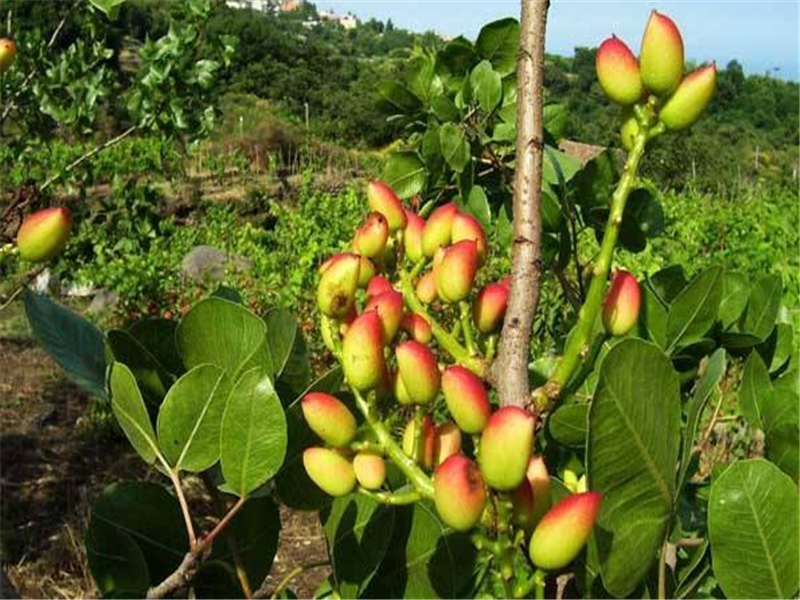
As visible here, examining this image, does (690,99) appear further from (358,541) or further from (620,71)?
(358,541)

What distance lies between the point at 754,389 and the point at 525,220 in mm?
311

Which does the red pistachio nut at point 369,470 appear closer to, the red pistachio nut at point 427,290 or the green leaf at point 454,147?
the red pistachio nut at point 427,290

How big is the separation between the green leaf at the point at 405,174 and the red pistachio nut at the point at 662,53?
0.47 meters

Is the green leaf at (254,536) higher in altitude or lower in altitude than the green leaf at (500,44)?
lower

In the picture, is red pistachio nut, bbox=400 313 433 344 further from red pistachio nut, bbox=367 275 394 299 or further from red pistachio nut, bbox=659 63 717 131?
red pistachio nut, bbox=659 63 717 131

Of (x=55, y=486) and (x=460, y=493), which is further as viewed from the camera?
(x=55, y=486)

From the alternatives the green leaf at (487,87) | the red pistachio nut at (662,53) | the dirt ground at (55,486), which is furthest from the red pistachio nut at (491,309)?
the dirt ground at (55,486)

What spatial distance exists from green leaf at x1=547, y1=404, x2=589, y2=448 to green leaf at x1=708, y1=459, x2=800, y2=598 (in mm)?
125

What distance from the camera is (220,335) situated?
0.52 m

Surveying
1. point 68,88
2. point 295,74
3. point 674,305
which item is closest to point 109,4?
point 674,305

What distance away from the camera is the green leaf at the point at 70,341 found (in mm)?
543

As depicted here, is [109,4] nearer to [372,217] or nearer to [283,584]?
[372,217]

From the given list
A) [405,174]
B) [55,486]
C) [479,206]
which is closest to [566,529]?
[479,206]

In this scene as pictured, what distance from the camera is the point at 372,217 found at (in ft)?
1.74
